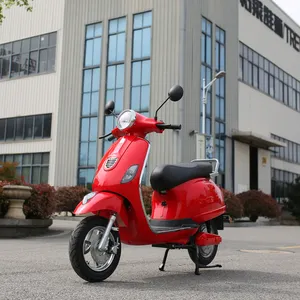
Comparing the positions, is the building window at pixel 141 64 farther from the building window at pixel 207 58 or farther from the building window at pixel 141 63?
the building window at pixel 207 58

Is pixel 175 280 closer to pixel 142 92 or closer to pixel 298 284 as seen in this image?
pixel 298 284

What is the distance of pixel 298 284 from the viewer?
15.8ft

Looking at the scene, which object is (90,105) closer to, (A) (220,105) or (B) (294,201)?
(A) (220,105)

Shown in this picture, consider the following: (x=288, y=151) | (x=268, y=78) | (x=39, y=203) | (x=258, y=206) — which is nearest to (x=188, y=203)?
(x=39, y=203)

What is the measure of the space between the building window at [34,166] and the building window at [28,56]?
548 cm

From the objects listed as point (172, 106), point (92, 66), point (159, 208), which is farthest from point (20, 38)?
point (159, 208)

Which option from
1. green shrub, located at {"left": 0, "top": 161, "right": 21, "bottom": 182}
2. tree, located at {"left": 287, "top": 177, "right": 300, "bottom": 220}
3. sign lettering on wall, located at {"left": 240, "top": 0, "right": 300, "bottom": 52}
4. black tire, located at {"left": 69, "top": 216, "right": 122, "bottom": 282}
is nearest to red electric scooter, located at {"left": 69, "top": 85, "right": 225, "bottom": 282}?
black tire, located at {"left": 69, "top": 216, "right": 122, "bottom": 282}

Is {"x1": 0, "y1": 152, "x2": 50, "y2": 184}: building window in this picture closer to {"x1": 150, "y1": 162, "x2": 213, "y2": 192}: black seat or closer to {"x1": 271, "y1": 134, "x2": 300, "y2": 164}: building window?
{"x1": 271, "y1": 134, "x2": 300, "y2": 164}: building window

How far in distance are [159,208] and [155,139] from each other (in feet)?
65.0

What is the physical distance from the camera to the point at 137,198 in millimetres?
4867

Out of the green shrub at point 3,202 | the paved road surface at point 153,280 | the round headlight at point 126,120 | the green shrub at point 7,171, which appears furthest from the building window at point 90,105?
the round headlight at point 126,120

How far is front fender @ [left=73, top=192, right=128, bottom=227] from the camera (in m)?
4.50

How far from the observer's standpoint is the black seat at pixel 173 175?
17.0 ft

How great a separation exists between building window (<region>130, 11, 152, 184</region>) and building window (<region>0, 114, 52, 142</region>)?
6.54 meters
